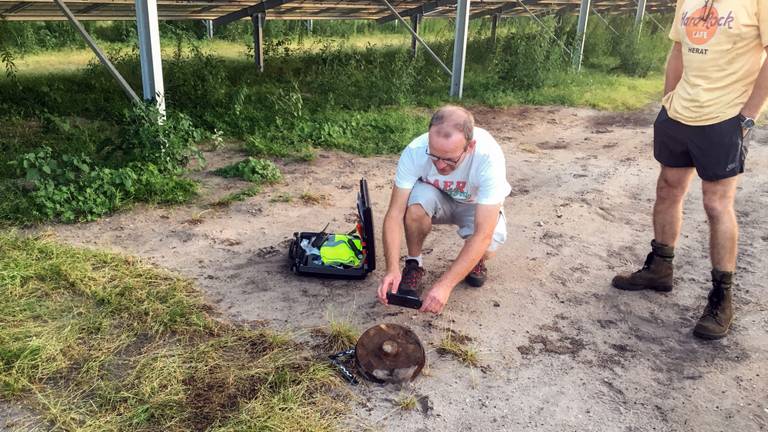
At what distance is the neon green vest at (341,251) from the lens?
377 cm

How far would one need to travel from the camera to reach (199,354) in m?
2.96

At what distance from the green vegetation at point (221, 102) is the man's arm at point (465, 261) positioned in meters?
2.70

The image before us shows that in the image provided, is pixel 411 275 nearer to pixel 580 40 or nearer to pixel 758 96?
pixel 758 96

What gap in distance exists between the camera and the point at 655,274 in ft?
12.5

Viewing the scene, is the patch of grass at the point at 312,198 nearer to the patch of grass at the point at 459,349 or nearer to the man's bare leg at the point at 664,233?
the patch of grass at the point at 459,349

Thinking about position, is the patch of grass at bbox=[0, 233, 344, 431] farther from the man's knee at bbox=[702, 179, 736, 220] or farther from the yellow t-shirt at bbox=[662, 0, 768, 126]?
the yellow t-shirt at bbox=[662, 0, 768, 126]

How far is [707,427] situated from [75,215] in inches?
169

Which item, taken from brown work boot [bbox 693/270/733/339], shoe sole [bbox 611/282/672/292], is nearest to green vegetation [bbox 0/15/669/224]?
shoe sole [bbox 611/282/672/292]

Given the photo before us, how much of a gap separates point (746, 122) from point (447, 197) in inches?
64.4

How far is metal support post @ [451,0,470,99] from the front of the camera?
9.15m

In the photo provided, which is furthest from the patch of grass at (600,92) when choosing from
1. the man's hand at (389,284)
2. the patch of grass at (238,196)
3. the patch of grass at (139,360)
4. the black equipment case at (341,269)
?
the patch of grass at (139,360)

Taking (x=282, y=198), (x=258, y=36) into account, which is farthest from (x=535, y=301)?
(x=258, y=36)

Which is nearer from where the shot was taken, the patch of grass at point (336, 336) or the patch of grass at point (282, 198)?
the patch of grass at point (336, 336)

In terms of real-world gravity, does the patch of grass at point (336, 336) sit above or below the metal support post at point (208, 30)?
below
